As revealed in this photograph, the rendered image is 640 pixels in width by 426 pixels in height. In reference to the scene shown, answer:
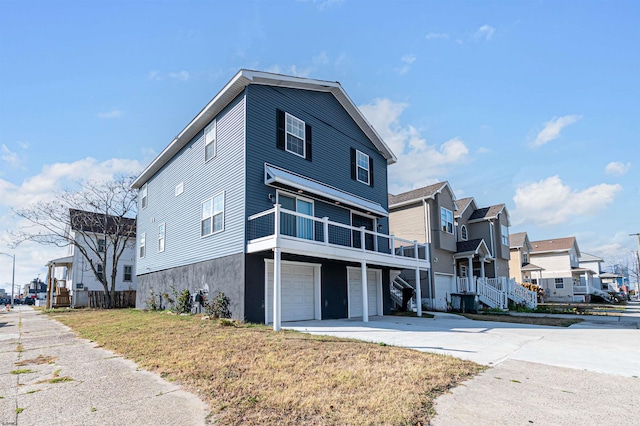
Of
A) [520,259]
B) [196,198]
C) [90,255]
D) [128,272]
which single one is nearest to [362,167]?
[196,198]

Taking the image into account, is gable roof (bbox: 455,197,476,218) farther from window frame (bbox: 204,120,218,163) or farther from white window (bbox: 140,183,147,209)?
white window (bbox: 140,183,147,209)

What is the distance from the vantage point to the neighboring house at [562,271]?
1581 inches

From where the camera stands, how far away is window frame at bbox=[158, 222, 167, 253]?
18.2 meters

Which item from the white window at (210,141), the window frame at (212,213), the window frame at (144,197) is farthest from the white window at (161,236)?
the white window at (210,141)

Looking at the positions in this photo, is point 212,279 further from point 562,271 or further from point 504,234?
point 562,271

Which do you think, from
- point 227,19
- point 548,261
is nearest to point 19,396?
point 227,19

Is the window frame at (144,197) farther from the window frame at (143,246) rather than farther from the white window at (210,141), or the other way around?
the white window at (210,141)

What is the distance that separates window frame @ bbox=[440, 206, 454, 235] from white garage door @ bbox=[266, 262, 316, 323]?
39.3 feet

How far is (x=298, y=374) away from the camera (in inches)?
225

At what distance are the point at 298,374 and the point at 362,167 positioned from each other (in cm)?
1383

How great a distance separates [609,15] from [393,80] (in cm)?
638

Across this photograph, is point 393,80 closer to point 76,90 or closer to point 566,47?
point 566,47

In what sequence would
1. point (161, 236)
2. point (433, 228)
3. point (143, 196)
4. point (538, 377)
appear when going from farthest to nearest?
1. point (433, 228)
2. point (143, 196)
3. point (161, 236)
4. point (538, 377)

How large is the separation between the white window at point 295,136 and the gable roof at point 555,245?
40.3 m
